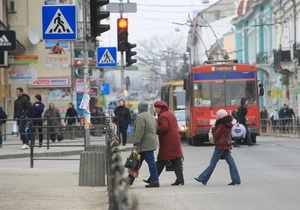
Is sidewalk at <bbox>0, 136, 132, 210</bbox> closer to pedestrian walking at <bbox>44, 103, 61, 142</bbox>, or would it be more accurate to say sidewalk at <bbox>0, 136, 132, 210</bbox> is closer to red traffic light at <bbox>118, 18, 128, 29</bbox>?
pedestrian walking at <bbox>44, 103, 61, 142</bbox>

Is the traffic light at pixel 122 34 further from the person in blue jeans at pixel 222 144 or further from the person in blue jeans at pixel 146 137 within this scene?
the person in blue jeans at pixel 146 137

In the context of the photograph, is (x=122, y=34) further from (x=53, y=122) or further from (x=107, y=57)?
(x=53, y=122)

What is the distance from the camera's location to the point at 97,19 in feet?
56.4

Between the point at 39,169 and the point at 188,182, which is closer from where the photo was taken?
the point at 188,182

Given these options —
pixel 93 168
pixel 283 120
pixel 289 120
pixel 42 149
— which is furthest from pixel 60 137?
pixel 283 120

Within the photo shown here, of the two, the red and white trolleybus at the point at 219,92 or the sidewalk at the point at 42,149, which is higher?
the red and white trolleybus at the point at 219,92

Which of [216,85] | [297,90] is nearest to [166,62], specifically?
[297,90]

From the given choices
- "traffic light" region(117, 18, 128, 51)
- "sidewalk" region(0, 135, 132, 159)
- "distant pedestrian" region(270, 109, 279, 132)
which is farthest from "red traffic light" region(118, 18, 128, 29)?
"distant pedestrian" region(270, 109, 279, 132)

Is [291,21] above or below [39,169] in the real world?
above

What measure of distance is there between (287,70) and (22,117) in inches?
1498

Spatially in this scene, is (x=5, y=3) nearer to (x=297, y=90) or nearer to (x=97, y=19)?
(x=297, y=90)

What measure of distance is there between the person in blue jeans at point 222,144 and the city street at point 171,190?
0.71ft

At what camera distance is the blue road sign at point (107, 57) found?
31484mm

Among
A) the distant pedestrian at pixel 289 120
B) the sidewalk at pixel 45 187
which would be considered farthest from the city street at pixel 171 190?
the distant pedestrian at pixel 289 120
